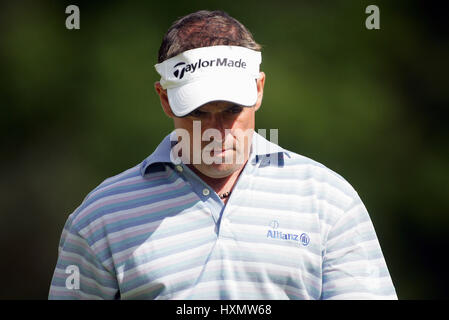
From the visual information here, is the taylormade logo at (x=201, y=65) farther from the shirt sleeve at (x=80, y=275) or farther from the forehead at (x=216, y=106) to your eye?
the shirt sleeve at (x=80, y=275)

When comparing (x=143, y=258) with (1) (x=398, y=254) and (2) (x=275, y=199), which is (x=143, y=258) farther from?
(1) (x=398, y=254)

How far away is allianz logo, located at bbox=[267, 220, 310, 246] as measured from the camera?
2.10 meters

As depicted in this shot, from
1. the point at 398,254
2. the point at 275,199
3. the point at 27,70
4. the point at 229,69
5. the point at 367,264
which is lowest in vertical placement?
the point at 398,254

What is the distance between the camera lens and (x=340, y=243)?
212 cm

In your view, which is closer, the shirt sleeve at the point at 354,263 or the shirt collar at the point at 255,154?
the shirt sleeve at the point at 354,263

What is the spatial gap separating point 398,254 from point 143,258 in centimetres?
337

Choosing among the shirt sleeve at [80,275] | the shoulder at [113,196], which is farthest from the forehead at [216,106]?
the shirt sleeve at [80,275]

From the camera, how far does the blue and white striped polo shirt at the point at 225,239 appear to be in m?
2.07

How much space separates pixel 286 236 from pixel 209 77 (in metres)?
0.46

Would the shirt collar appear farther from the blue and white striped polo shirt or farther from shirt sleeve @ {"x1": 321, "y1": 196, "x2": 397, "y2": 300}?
shirt sleeve @ {"x1": 321, "y1": 196, "x2": 397, "y2": 300}

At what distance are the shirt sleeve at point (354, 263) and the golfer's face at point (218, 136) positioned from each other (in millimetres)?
316
